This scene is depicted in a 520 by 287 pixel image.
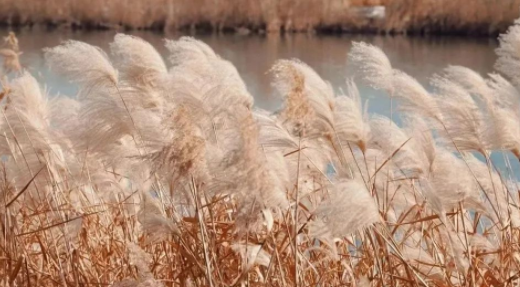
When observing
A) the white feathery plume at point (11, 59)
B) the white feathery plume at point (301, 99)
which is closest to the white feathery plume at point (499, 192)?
the white feathery plume at point (301, 99)

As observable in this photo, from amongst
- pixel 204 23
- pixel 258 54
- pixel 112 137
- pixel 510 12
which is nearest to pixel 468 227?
pixel 112 137

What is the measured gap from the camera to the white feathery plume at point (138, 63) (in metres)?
2.52

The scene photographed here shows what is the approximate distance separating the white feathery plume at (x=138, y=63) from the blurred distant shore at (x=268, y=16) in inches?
397

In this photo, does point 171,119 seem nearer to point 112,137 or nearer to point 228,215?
point 112,137

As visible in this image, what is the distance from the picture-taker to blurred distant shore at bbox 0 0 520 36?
41.3ft

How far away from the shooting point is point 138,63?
2521 mm

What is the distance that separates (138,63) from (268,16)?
10722mm

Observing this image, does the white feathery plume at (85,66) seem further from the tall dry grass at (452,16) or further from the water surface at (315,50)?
the tall dry grass at (452,16)

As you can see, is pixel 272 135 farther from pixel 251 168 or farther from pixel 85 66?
pixel 85 66

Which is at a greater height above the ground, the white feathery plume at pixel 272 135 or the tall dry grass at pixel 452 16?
the white feathery plume at pixel 272 135

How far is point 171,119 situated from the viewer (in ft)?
6.68

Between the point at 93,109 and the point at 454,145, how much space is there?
789 mm

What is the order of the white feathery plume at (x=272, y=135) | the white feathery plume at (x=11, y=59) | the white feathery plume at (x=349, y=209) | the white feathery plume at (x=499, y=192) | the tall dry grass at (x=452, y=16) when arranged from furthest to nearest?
1. the tall dry grass at (x=452, y=16)
2. the white feathery plume at (x=11, y=59)
3. the white feathery plume at (x=499, y=192)
4. the white feathery plume at (x=272, y=135)
5. the white feathery plume at (x=349, y=209)

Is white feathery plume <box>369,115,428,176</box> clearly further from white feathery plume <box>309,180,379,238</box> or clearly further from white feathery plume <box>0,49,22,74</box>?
white feathery plume <box>0,49,22,74</box>
